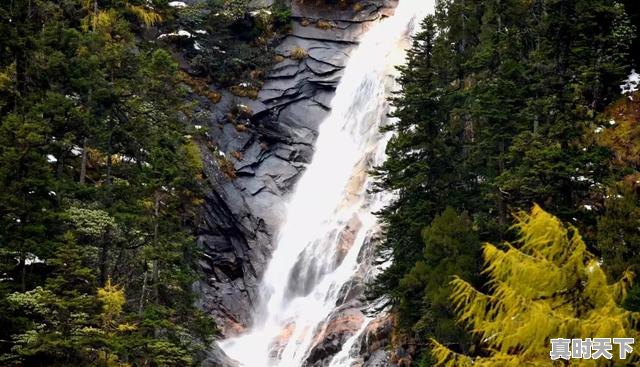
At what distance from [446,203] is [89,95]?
13.9 m

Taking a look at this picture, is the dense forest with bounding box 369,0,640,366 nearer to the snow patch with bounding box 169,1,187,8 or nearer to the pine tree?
the pine tree

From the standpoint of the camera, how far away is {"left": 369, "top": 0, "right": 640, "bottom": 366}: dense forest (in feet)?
56.2

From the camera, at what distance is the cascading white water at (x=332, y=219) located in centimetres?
3281

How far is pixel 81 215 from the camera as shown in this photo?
18.4 meters

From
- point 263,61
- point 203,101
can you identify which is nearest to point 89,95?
point 203,101

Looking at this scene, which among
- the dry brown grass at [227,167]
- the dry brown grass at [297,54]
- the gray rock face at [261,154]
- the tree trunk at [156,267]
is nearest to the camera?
the tree trunk at [156,267]

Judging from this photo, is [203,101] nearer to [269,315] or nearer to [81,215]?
[269,315]

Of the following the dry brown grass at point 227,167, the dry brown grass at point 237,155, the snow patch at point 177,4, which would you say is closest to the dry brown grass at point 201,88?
the dry brown grass at point 237,155

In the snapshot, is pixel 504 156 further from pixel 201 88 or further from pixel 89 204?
pixel 201 88

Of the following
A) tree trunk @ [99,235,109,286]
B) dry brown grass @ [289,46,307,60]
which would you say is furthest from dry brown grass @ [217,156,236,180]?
tree trunk @ [99,235,109,286]

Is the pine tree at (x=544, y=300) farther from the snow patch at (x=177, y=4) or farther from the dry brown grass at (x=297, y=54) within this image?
the snow patch at (x=177, y=4)

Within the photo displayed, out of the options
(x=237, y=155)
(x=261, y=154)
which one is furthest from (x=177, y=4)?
(x=261, y=154)

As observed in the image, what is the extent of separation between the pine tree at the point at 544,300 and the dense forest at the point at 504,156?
189 millimetres

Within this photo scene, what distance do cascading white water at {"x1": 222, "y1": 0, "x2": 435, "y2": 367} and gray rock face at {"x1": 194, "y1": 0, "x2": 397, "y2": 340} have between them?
3.09 ft
